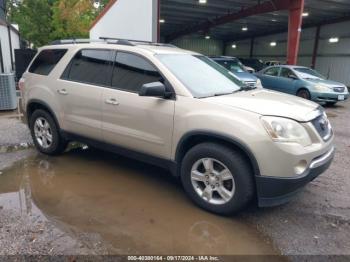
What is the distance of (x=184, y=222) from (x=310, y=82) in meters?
9.71

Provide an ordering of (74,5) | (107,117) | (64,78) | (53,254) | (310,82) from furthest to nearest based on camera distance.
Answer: (74,5) < (310,82) < (64,78) < (107,117) < (53,254)

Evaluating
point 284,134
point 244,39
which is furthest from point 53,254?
point 244,39

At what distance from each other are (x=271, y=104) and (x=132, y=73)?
1.81m

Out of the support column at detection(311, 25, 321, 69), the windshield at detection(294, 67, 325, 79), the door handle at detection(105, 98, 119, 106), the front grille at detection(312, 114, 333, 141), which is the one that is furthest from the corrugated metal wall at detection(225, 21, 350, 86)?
the door handle at detection(105, 98, 119, 106)

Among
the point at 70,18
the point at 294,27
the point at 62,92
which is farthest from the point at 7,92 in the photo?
the point at 70,18

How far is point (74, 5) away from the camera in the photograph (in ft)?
70.8

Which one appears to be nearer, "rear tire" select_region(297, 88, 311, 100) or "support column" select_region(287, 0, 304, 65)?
"rear tire" select_region(297, 88, 311, 100)

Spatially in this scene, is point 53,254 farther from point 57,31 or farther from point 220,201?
point 57,31

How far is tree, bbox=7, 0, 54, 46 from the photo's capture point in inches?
893

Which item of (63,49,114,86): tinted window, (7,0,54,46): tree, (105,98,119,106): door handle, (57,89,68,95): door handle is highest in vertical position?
(7,0,54,46): tree

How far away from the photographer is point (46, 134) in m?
5.10

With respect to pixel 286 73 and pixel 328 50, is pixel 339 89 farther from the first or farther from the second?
pixel 328 50

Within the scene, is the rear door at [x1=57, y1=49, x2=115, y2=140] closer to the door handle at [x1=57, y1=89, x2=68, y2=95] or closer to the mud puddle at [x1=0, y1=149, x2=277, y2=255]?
the door handle at [x1=57, y1=89, x2=68, y2=95]

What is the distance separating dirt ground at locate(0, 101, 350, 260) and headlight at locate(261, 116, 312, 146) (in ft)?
3.13
